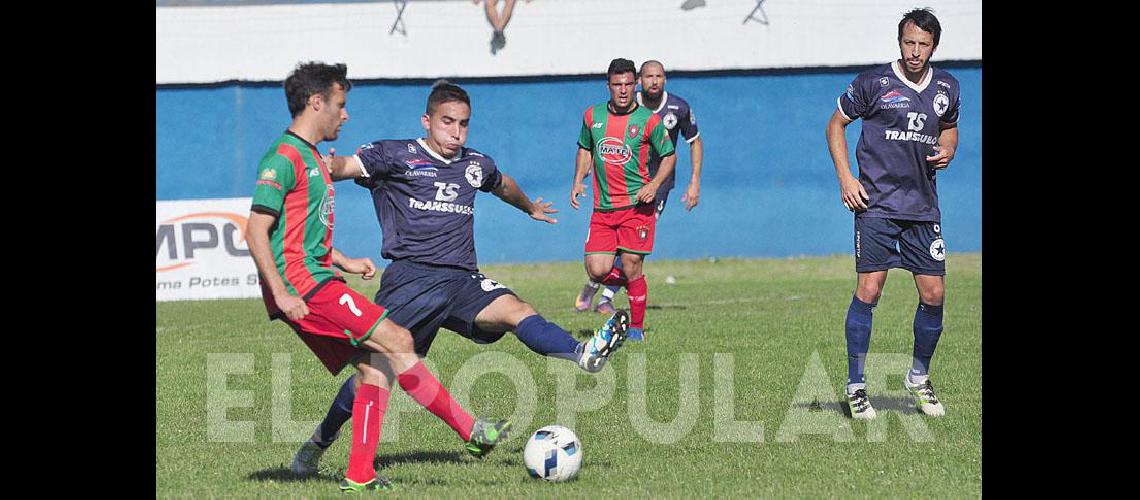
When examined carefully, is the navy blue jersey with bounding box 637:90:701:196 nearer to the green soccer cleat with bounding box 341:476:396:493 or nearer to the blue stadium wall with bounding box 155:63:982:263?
the green soccer cleat with bounding box 341:476:396:493

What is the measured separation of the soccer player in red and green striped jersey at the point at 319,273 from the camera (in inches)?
241

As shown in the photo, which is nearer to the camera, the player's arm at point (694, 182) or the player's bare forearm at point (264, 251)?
the player's bare forearm at point (264, 251)

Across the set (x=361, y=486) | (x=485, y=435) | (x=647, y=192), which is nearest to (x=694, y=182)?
(x=647, y=192)

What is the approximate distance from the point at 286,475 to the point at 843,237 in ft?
58.9

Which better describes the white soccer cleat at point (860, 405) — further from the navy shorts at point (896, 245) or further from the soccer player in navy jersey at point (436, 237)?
the soccer player in navy jersey at point (436, 237)

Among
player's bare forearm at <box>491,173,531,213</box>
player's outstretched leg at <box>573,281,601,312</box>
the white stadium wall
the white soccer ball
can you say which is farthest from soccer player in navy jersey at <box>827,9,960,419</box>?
the white stadium wall

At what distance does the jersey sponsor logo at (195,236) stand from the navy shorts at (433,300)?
37.3 ft

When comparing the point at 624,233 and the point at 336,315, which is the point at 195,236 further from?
the point at 336,315

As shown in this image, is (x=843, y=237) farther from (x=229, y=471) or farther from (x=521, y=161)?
(x=229, y=471)

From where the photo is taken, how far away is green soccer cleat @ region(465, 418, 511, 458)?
21.8 ft

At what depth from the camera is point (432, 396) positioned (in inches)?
261

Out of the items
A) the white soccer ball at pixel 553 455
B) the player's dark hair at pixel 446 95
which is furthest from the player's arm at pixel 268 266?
the player's dark hair at pixel 446 95

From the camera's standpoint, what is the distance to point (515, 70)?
77.6 feet

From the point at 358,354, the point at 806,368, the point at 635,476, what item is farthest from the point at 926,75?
the point at 358,354
